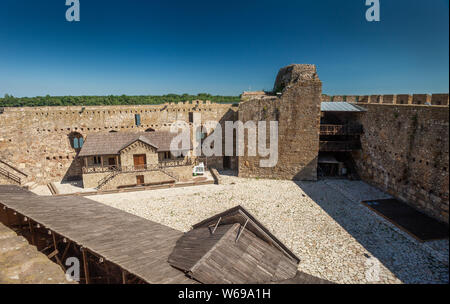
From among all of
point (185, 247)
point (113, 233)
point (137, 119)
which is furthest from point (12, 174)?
point (185, 247)

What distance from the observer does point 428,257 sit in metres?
9.47

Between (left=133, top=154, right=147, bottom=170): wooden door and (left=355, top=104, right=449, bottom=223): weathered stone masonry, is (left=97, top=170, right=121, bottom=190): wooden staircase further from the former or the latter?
(left=355, top=104, right=449, bottom=223): weathered stone masonry

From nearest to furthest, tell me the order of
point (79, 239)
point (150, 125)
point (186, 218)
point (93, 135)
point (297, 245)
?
point (79, 239) → point (297, 245) → point (186, 218) → point (93, 135) → point (150, 125)

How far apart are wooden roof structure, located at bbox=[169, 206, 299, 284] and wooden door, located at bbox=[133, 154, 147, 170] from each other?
12.5 m

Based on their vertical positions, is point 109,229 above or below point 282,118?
below

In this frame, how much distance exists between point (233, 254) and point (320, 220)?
27.2 ft

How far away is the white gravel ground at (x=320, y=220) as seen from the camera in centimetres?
907

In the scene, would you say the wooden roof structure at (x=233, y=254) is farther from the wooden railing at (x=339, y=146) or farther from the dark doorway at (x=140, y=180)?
the wooden railing at (x=339, y=146)

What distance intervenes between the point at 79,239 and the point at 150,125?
1660cm

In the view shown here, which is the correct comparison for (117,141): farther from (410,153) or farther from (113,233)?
(410,153)

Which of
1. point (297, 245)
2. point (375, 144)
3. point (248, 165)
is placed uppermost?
point (375, 144)
